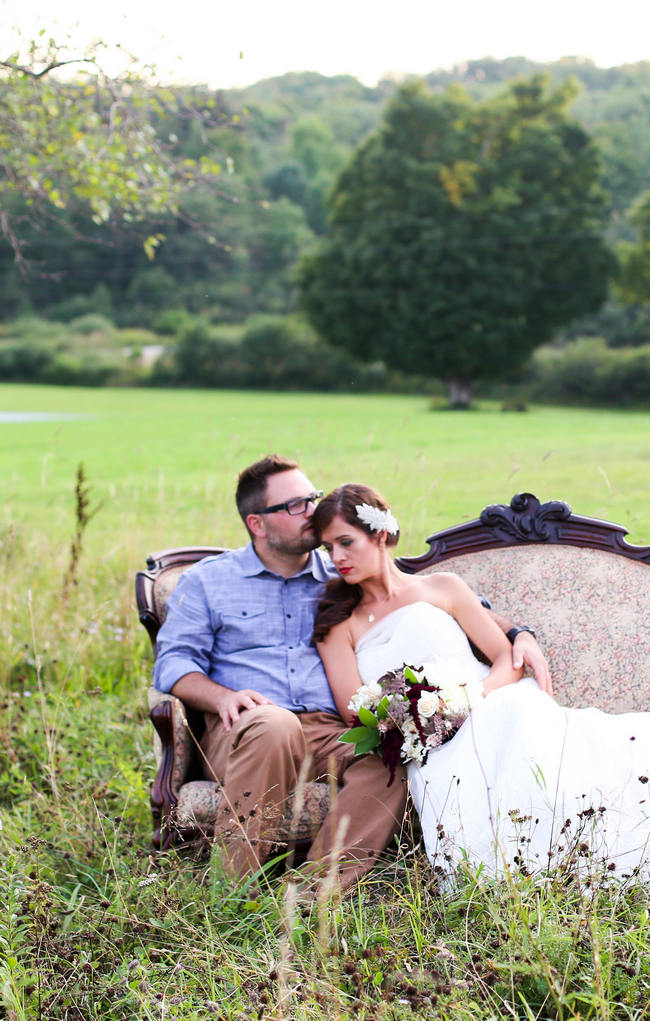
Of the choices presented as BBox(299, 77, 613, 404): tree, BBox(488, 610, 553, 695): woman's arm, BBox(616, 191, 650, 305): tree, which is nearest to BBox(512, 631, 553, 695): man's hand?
BBox(488, 610, 553, 695): woman's arm

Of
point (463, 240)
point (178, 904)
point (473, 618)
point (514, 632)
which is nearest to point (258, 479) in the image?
point (473, 618)

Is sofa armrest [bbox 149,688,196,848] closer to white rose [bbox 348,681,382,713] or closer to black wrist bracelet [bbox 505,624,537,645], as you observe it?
white rose [bbox 348,681,382,713]

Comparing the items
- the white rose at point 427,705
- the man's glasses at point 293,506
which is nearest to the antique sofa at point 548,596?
the man's glasses at point 293,506

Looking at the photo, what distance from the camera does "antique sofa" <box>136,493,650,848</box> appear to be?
10.9 feet

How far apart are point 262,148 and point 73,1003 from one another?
5357cm

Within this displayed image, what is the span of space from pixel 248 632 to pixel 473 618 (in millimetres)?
785

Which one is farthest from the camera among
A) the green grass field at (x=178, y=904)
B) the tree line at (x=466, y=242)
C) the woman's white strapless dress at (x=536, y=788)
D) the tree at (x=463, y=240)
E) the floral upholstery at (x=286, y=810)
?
the tree at (x=463, y=240)

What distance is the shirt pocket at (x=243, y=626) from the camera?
3.50 metres

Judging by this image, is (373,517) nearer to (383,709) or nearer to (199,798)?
(383,709)

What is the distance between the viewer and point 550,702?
3.01 m

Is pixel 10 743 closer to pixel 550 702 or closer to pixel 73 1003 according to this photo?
pixel 73 1003

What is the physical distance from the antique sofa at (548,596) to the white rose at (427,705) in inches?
31.6

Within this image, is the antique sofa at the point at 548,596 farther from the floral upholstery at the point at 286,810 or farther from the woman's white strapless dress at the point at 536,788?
the woman's white strapless dress at the point at 536,788

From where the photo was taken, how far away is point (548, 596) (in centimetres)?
369
